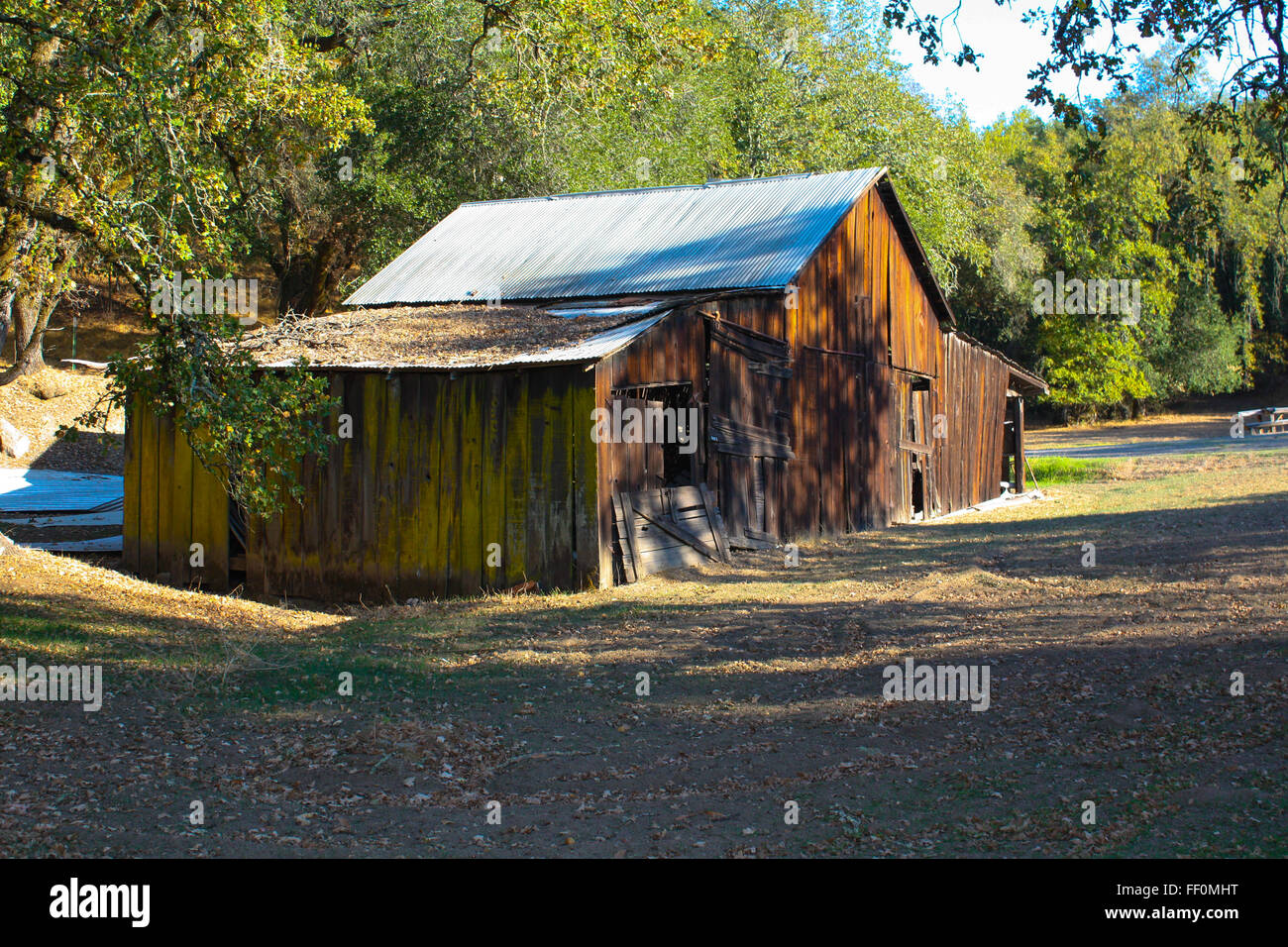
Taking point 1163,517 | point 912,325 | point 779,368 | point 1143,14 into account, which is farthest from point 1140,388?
point 1143,14

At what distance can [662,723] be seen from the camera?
29.3ft

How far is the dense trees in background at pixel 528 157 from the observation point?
10562 mm

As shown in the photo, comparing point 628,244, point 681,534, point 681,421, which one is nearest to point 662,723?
point 681,534

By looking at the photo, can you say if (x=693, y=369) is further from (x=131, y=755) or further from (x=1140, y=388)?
(x=1140, y=388)

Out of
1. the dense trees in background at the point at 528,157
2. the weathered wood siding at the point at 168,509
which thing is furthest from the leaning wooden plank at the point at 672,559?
the weathered wood siding at the point at 168,509

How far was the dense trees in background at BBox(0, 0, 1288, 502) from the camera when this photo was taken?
10.6 metres

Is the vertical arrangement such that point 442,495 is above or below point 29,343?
below

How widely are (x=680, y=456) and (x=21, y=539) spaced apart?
35.1 feet

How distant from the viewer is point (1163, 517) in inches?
786

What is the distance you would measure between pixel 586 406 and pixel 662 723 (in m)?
6.10

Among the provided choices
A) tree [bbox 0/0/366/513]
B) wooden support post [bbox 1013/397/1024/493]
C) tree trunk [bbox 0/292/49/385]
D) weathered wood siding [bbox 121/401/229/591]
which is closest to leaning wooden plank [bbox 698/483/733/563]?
tree [bbox 0/0/366/513]

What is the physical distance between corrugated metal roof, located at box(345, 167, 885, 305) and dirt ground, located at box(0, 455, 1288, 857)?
7.20 m

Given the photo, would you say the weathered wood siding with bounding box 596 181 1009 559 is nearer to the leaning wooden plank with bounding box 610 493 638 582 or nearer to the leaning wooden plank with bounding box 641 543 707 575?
the leaning wooden plank with bounding box 610 493 638 582

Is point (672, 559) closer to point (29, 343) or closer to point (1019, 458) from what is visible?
point (1019, 458)
